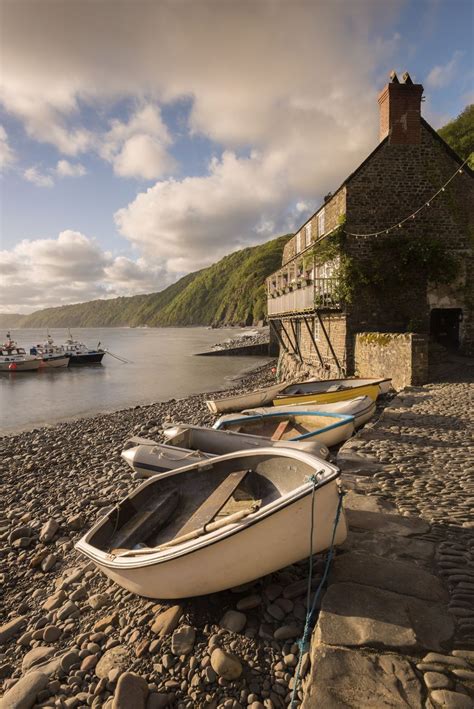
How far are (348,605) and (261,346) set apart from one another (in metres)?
47.2

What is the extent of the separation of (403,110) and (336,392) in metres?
13.4

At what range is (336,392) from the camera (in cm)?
1288

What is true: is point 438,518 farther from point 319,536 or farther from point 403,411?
point 403,411

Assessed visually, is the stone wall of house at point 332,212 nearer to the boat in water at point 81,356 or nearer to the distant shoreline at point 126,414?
the distant shoreline at point 126,414

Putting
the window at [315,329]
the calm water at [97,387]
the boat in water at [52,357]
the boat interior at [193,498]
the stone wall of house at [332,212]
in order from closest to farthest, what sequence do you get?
the boat interior at [193,498], the stone wall of house at [332,212], the window at [315,329], the calm water at [97,387], the boat in water at [52,357]

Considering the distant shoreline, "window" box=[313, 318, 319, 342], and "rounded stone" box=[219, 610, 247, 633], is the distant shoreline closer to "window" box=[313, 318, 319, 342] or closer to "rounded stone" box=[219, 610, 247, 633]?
"window" box=[313, 318, 319, 342]

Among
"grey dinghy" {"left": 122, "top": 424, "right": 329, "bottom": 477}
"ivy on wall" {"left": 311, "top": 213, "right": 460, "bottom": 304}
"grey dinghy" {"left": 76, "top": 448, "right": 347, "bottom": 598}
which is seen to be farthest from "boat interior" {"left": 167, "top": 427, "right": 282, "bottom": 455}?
"ivy on wall" {"left": 311, "top": 213, "right": 460, "bottom": 304}

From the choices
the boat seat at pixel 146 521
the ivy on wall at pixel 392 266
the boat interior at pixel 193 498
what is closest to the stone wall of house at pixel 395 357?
the ivy on wall at pixel 392 266

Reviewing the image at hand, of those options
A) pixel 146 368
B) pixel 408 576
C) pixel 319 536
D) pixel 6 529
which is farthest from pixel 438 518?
pixel 146 368

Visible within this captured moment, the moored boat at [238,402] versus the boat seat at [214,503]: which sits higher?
the boat seat at [214,503]

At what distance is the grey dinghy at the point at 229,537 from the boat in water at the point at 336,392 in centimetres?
799

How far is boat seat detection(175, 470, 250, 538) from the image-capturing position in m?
4.70

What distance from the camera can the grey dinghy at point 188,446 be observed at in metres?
7.60

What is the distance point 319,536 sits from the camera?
3.91 meters
